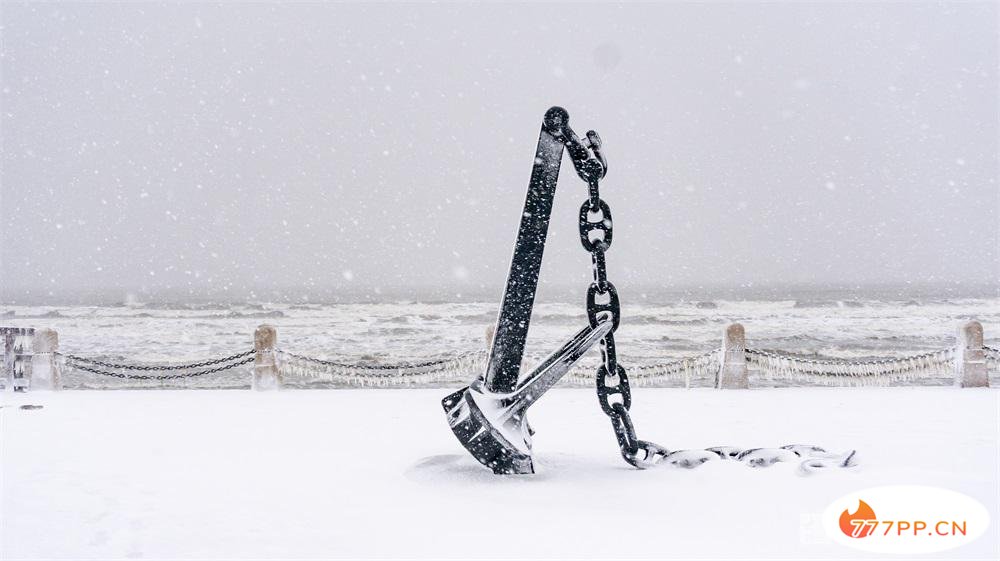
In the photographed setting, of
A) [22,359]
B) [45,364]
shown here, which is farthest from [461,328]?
[22,359]

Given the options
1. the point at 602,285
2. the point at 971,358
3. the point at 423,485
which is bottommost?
the point at 423,485

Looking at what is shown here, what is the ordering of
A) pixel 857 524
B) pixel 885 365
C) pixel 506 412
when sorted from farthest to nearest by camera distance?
pixel 885 365 → pixel 506 412 → pixel 857 524

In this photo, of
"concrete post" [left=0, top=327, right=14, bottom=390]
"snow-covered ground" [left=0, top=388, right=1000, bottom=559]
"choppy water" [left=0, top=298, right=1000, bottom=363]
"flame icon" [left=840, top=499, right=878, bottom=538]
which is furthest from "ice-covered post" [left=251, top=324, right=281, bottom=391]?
"choppy water" [left=0, top=298, right=1000, bottom=363]

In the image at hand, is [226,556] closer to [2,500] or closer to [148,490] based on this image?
[148,490]

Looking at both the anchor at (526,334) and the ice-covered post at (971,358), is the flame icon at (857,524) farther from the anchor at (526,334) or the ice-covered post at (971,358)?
the ice-covered post at (971,358)

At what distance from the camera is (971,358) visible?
437 inches

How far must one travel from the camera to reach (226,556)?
356cm

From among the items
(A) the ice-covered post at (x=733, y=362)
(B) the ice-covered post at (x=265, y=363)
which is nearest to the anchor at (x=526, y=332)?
(A) the ice-covered post at (x=733, y=362)

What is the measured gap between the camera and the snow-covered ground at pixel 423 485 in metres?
3.74

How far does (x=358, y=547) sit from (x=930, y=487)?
3.79m

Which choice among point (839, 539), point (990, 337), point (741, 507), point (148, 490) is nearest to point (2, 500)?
point (148, 490)

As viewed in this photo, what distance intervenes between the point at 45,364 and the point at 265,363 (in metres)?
3.48

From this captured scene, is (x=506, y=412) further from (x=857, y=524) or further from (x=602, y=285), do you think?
(x=857, y=524)

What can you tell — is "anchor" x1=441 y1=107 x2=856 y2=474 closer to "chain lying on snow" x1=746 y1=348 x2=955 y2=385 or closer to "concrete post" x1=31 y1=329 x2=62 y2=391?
"chain lying on snow" x1=746 y1=348 x2=955 y2=385
